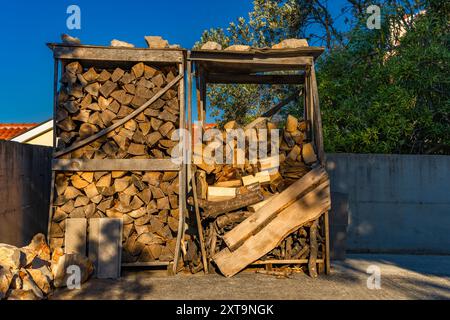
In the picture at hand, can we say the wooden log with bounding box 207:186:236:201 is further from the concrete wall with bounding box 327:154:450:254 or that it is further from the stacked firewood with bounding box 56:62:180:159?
the concrete wall with bounding box 327:154:450:254

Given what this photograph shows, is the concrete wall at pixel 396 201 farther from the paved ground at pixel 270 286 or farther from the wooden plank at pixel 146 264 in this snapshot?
the wooden plank at pixel 146 264

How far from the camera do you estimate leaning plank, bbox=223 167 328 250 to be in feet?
19.0

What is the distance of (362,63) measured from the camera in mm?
10414

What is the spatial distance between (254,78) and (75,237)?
403cm

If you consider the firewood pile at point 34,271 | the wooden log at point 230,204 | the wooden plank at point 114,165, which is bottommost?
the firewood pile at point 34,271

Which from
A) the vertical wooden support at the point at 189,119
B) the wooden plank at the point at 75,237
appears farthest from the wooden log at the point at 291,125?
the wooden plank at the point at 75,237

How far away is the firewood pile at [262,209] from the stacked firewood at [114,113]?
0.86 meters

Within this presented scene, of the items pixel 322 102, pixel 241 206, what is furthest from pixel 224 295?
pixel 322 102

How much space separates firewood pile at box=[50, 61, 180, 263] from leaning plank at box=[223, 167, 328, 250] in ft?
3.15

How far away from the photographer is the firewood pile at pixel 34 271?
4383mm
